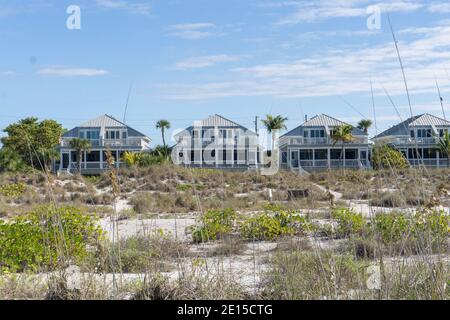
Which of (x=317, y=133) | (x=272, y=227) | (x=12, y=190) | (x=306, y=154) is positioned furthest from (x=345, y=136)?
(x=317, y=133)

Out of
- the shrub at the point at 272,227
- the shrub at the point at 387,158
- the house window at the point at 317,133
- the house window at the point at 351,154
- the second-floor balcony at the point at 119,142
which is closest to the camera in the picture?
the shrub at the point at 387,158

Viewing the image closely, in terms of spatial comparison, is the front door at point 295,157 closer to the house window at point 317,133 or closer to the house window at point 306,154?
the house window at point 306,154

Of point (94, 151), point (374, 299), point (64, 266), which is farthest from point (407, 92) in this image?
point (94, 151)

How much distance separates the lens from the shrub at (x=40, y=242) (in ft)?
21.1

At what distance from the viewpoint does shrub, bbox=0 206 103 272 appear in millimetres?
6441

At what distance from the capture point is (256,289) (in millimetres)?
5074

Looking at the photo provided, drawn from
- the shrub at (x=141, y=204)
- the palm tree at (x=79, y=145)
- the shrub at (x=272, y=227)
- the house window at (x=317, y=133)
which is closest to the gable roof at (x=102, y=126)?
the palm tree at (x=79, y=145)

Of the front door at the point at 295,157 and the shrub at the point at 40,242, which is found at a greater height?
the front door at the point at 295,157

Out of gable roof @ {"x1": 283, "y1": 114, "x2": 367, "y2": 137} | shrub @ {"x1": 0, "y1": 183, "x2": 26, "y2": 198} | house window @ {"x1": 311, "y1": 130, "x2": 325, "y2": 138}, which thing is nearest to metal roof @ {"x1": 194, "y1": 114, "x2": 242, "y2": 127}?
gable roof @ {"x1": 283, "y1": 114, "x2": 367, "y2": 137}

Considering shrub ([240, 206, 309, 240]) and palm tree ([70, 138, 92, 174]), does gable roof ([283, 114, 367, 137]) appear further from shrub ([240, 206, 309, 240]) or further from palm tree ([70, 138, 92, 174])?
shrub ([240, 206, 309, 240])

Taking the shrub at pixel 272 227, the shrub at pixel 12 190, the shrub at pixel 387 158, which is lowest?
the shrub at pixel 272 227

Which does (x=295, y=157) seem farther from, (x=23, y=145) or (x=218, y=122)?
(x=23, y=145)

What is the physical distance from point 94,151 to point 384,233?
44.7 m
